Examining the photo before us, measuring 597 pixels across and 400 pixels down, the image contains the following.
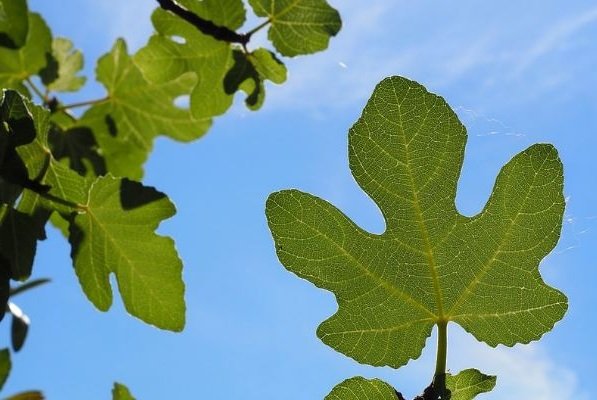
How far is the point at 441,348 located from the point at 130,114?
7.78 ft

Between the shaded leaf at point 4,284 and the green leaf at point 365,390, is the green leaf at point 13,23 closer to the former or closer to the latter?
the shaded leaf at point 4,284

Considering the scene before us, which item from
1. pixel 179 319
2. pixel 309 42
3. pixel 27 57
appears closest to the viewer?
pixel 179 319

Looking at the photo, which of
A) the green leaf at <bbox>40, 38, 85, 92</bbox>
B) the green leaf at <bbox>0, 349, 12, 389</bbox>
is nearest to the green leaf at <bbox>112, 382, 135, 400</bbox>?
the green leaf at <bbox>0, 349, 12, 389</bbox>

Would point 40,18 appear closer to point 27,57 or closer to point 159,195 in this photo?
point 27,57

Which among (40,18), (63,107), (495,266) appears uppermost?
(40,18)

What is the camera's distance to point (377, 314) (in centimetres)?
152

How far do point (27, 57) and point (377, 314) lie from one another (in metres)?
2.30

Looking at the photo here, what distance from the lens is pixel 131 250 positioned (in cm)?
232

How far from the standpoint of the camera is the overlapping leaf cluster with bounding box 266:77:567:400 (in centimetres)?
143

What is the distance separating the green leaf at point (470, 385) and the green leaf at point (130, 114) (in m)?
2.20

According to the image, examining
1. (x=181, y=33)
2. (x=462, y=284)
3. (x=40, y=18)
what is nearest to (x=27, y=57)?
(x=40, y=18)

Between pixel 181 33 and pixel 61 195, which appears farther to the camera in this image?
pixel 181 33

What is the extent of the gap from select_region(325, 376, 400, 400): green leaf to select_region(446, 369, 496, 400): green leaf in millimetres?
131

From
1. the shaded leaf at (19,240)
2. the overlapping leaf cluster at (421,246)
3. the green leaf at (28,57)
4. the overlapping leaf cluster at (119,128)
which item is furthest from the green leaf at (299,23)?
the overlapping leaf cluster at (421,246)
